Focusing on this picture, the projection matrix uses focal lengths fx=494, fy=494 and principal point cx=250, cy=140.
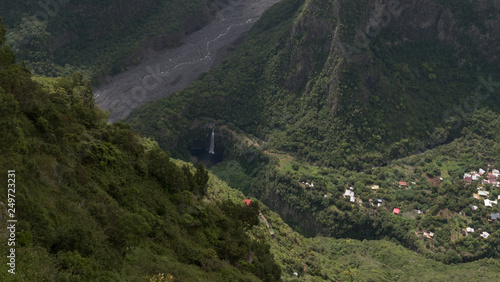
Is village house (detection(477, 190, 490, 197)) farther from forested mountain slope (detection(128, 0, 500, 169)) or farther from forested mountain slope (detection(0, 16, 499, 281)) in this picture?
forested mountain slope (detection(0, 16, 499, 281))

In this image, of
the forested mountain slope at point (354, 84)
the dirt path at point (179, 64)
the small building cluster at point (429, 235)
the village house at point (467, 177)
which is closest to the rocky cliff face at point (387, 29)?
the forested mountain slope at point (354, 84)

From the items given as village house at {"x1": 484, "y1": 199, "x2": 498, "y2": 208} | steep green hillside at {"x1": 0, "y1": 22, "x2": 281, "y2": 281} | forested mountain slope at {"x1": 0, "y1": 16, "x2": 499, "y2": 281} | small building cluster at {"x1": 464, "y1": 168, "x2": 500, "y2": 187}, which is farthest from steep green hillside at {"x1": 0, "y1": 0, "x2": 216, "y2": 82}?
village house at {"x1": 484, "y1": 199, "x2": 498, "y2": 208}

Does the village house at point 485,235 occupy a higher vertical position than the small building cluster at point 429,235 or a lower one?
higher

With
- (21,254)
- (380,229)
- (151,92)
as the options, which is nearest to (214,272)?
(21,254)

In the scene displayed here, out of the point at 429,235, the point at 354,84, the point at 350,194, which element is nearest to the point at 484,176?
the point at 429,235

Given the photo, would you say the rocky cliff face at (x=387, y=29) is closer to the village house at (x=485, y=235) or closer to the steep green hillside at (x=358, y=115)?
the steep green hillside at (x=358, y=115)

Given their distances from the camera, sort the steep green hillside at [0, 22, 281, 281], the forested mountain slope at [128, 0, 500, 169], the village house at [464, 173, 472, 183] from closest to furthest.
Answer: the steep green hillside at [0, 22, 281, 281]
the village house at [464, 173, 472, 183]
the forested mountain slope at [128, 0, 500, 169]
